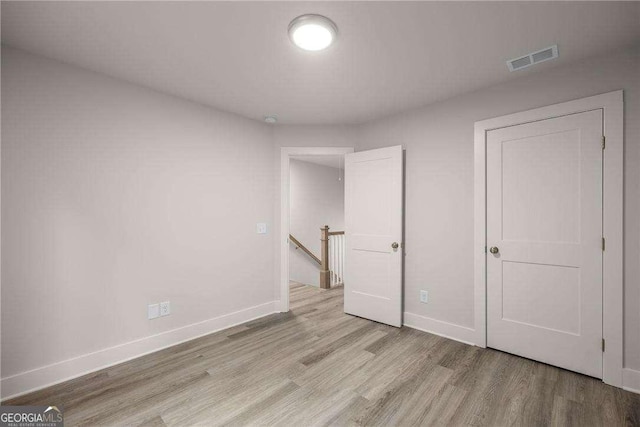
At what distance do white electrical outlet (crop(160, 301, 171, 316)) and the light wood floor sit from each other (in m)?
0.34

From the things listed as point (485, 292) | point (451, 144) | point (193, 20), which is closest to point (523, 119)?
point (451, 144)

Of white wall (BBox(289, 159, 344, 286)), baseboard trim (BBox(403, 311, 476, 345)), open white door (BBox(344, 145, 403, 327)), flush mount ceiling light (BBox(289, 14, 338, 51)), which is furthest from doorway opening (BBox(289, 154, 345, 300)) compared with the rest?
flush mount ceiling light (BBox(289, 14, 338, 51))

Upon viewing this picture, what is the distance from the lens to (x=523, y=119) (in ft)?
7.89

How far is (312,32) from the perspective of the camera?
5.81 feet

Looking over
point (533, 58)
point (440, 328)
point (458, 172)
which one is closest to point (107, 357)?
point (440, 328)

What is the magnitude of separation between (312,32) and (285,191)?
2060mm

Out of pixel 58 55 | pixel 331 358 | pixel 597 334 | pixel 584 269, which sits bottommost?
pixel 331 358

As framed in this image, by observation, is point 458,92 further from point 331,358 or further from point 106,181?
point 106,181

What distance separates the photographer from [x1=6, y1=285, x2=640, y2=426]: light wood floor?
173cm

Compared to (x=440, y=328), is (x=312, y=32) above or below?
above

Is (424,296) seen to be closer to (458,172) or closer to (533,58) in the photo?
(458,172)

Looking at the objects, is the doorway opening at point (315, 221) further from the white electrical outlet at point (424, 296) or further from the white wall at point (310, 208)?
the white electrical outlet at point (424, 296)

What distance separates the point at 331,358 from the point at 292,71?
7.89 ft

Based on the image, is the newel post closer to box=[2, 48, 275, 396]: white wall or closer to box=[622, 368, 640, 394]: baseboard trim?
box=[2, 48, 275, 396]: white wall
